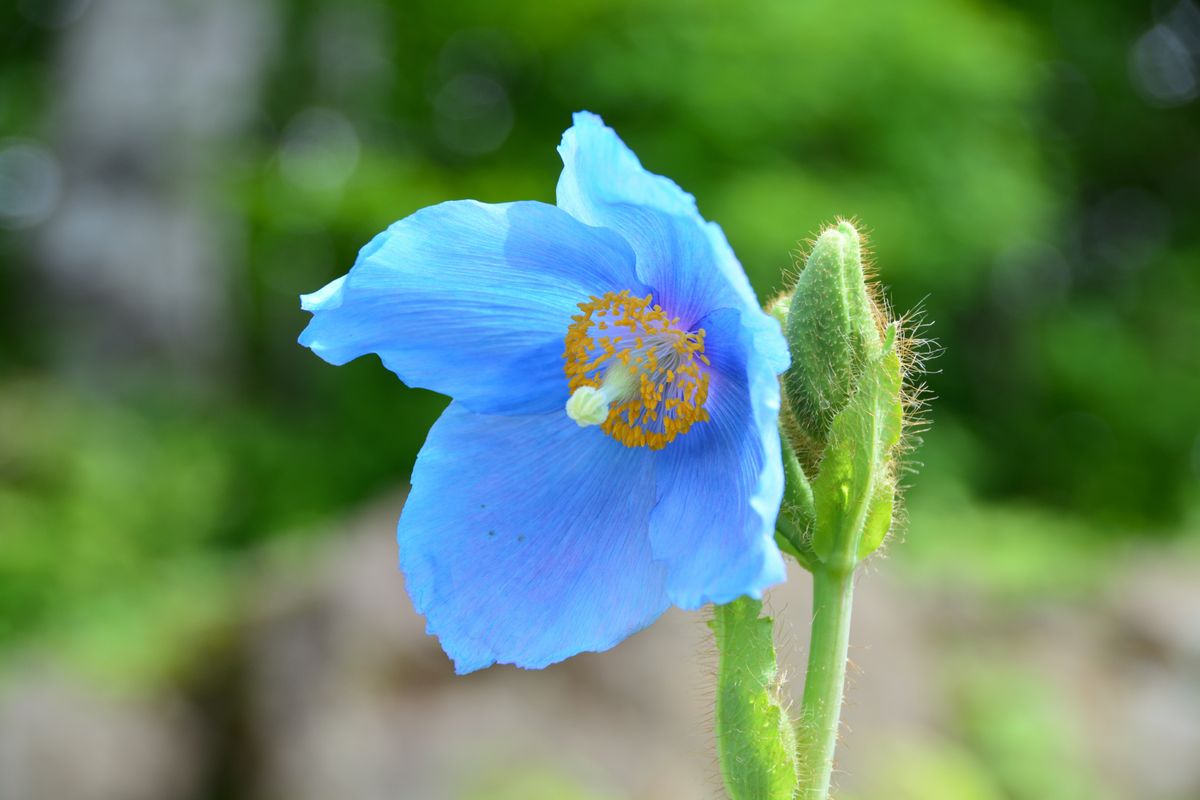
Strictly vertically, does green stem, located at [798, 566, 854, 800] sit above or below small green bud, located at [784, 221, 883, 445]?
below

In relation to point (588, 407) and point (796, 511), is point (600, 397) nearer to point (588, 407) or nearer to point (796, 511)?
point (588, 407)

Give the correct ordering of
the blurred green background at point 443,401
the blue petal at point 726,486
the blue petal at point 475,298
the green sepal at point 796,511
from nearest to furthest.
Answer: the blue petal at point 726,486, the green sepal at point 796,511, the blue petal at point 475,298, the blurred green background at point 443,401

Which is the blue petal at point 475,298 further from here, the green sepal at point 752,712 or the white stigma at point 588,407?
the green sepal at point 752,712

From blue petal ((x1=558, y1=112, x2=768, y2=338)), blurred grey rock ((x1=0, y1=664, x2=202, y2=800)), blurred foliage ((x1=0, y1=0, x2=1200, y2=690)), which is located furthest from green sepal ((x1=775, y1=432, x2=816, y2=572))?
blurred grey rock ((x1=0, y1=664, x2=202, y2=800))

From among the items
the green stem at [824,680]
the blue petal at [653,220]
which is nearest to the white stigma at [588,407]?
the blue petal at [653,220]

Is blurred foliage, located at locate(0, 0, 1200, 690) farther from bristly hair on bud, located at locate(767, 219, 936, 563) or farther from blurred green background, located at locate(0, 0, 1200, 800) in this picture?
bristly hair on bud, located at locate(767, 219, 936, 563)

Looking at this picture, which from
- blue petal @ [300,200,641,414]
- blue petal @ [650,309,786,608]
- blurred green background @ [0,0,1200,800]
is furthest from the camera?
blurred green background @ [0,0,1200,800]

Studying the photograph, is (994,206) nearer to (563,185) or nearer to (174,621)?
(174,621)
